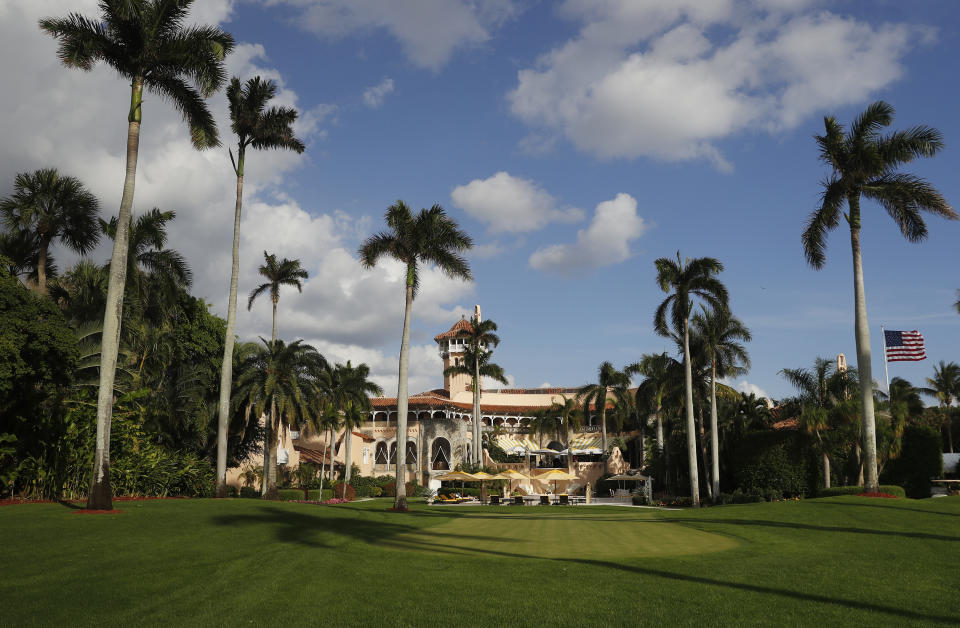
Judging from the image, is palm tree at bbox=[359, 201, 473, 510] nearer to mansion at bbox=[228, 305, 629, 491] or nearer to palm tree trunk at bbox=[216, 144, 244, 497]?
palm tree trunk at bbox=[216, 144, 244, 497]

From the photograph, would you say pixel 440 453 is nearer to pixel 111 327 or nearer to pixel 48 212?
pixel 48 212

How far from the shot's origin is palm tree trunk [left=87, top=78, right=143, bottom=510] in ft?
70.1

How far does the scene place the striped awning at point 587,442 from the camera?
7881cm

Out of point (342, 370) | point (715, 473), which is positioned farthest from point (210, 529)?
point (342, 370)

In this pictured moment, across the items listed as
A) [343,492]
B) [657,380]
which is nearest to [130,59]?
[343,492]

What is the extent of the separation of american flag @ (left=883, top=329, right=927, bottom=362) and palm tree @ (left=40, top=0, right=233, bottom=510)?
44.0 m

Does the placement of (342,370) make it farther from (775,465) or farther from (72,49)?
(72,49)

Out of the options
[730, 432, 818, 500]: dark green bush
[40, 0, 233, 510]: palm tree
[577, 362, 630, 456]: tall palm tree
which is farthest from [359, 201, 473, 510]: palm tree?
[577, 362, 630, 456]: tall palm tree

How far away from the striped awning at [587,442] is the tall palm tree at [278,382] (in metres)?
38.2

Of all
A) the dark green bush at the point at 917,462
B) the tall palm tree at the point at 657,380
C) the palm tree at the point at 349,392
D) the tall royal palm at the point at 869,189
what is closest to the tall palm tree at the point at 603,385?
the tall palm tree at the point at 657,380

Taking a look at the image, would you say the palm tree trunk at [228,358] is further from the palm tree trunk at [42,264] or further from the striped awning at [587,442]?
the striped awning at [587,442]

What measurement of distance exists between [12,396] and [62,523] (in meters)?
10.2

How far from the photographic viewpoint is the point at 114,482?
3012 centimetres

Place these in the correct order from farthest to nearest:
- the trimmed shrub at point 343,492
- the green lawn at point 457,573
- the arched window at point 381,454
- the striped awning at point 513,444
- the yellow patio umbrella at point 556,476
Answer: the arched window at point 381,454 → the striped awning at point 513,444 → the trimmed shrub at point 343,492 → the yellow patio umbrella at point 556,476 → the green lawn at point 457,573
